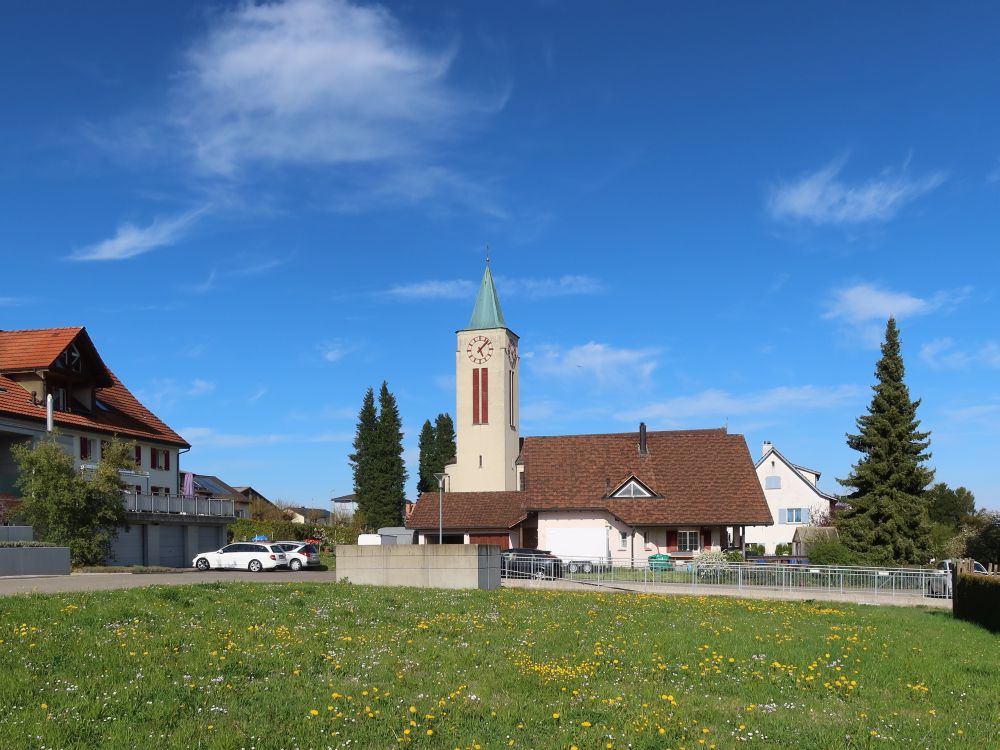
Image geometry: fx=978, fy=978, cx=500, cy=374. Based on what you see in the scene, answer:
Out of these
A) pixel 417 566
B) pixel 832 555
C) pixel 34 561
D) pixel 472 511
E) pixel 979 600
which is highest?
pixel 417 566

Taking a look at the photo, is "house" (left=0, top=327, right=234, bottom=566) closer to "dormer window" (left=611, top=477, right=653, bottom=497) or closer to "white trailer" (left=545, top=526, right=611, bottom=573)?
"white trailer" (left=545, top=526, right=611, bottom=573)

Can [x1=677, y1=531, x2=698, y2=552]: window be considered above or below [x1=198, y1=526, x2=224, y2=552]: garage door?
below

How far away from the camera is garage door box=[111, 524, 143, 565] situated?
45.7 meters

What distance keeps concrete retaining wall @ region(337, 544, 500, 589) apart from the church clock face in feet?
197

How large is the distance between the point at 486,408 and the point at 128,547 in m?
43.4

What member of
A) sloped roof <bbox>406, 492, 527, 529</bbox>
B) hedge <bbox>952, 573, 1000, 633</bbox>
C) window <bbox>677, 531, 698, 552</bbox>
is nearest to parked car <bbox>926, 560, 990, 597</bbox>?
hedge <bbox>952, 573, 1000, 633</bbox>

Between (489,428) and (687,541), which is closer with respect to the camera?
(687,541)

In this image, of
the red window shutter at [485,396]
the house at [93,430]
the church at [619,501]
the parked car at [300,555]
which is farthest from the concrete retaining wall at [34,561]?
the red window shutter at [485,396]

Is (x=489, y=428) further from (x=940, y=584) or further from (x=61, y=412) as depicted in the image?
(x=940, y=584)

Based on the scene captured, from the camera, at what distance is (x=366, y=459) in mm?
103188

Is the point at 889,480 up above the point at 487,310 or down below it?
below

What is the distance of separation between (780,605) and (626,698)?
1630 centimetres

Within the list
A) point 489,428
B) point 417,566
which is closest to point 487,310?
point 489,428

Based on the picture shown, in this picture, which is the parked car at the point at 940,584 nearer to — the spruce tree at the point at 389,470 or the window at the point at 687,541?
the window at the point at 687,541
